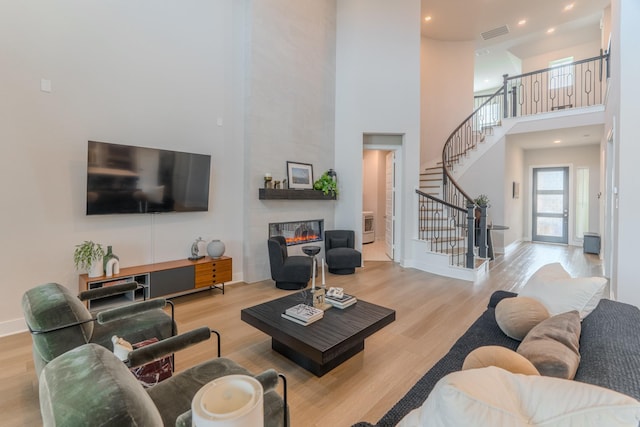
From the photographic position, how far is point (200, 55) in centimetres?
426

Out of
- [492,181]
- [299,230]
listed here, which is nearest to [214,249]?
[299,230]

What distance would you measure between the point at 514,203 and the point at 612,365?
835cm

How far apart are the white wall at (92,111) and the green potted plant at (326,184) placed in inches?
75.1

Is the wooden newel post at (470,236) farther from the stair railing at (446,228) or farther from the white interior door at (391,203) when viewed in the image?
the white interior door at (391,203)

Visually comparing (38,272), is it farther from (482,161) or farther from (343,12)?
(482,161)

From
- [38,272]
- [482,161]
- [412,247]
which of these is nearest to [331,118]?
[412,247]

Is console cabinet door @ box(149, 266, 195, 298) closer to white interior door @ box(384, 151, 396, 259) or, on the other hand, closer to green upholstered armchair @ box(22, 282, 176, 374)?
green upholstered armchair @ box(22, 282, 176, 374)

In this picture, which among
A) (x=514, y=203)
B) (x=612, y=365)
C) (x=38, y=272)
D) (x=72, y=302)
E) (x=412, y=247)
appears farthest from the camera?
(x=514, y=203)

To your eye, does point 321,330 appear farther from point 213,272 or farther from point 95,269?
point 95,269

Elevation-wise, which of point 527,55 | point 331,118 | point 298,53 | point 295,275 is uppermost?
point 527,55

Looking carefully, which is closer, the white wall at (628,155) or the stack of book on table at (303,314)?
the stack of book on table at (303,314)

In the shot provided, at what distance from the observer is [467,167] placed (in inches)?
298

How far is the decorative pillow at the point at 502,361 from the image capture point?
114 centimetres

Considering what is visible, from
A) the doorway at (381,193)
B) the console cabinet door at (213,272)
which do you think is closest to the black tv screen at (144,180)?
the console cabinet door at (213,272)
